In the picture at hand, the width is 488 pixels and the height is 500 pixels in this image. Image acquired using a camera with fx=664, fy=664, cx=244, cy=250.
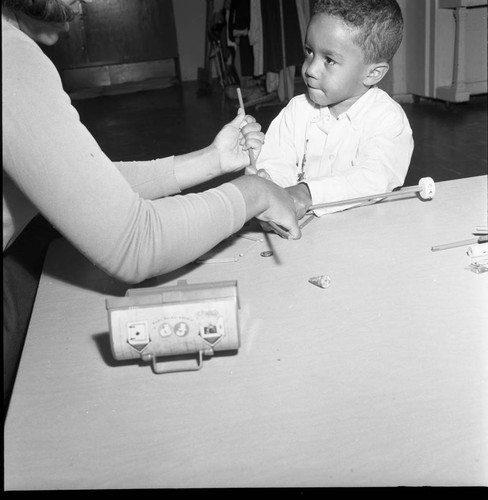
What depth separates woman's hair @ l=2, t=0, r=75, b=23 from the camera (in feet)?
2.77

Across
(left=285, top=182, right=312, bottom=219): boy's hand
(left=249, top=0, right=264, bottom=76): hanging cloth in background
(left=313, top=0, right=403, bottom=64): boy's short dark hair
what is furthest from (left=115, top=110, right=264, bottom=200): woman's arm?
(left=249, top=0, right=264, bottom=76): hanging cloth in background

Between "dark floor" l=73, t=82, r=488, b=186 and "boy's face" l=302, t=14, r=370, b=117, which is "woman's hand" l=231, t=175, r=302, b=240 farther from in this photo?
"dark floor" l=73, t=82, r=488, b=186

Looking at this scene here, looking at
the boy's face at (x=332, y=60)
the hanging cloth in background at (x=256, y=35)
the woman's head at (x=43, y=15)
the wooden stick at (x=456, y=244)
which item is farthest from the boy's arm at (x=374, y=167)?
the hanging cloth in background at (x=256, y=35)

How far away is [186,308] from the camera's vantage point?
2.35ft

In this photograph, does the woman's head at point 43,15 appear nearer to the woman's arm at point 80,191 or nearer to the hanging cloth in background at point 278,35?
the woman's arm at point 80,191

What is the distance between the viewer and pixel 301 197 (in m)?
1.25

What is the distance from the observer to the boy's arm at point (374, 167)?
1296mm

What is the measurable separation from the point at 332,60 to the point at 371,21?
4.8 inches

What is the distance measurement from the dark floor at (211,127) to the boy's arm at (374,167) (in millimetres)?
2037

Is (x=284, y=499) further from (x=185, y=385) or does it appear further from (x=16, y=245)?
(x=16, y=245)

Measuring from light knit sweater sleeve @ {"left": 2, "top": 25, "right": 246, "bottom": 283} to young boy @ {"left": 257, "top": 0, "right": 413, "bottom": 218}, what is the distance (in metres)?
0.55

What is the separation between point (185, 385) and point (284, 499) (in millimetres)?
177

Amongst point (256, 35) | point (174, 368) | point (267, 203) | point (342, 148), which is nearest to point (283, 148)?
point (342, 148)

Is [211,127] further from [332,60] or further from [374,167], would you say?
[374,167]
